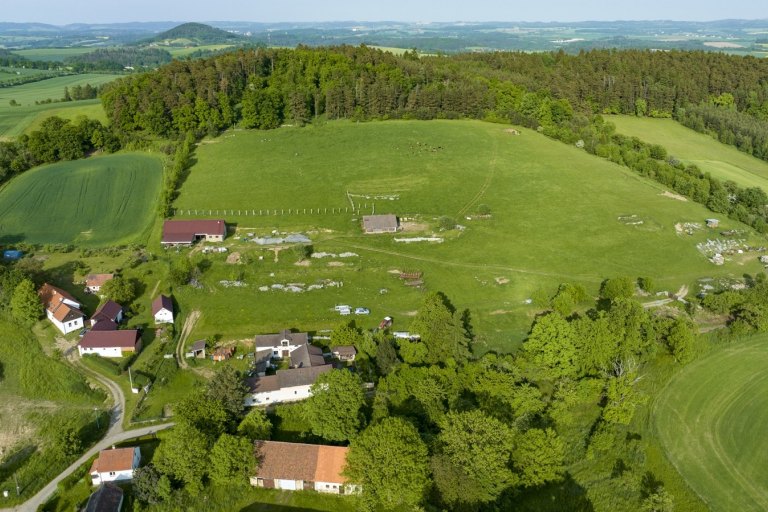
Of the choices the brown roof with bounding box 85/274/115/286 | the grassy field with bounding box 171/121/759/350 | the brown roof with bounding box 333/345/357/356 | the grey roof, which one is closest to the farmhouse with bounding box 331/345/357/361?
the brown roof with bounding box 333/345/357/356

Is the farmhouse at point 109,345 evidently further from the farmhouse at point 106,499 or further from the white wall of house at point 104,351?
the farmhouse at point 106,499

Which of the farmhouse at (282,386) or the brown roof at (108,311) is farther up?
the brown roof at (108,311)

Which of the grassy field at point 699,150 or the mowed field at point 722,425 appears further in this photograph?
the grassy field at point 699,150

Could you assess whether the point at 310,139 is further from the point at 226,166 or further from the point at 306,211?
the point at 306,211

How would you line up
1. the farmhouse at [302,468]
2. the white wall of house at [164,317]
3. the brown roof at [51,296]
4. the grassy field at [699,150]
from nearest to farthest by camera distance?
the farmhouse at [302,468] → the white wall of house at [164,317] → the brown roof at [51,296] → the grassy field at [699,150]

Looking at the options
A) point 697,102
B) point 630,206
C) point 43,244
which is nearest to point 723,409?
point 630,206

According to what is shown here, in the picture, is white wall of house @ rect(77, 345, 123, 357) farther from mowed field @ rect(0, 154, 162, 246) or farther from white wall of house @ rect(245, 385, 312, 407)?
mowed field @ rect(0, 154, 162, 246)

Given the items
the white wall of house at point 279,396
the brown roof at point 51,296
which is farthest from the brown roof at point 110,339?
the white wall of house at point 279,396
